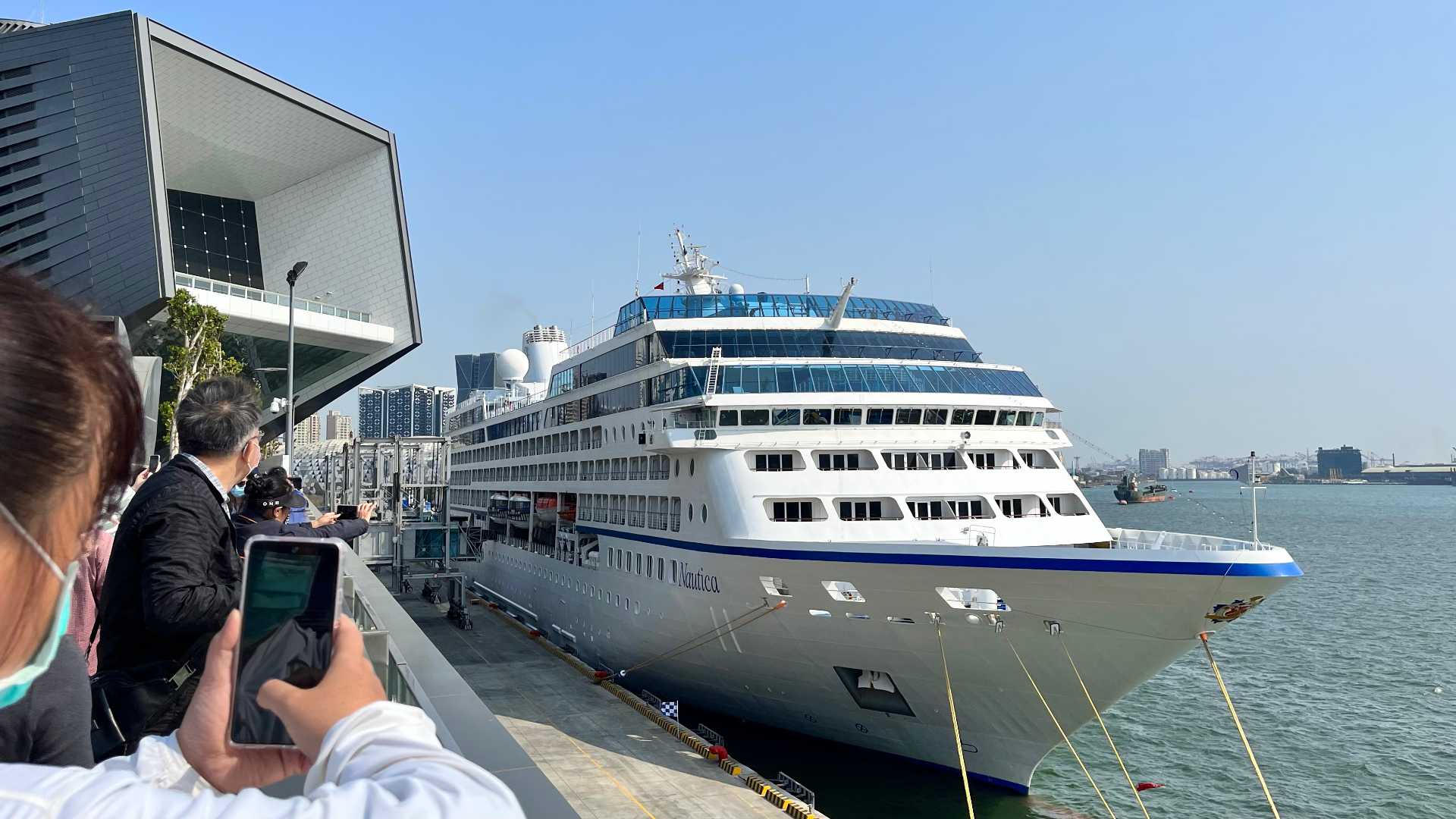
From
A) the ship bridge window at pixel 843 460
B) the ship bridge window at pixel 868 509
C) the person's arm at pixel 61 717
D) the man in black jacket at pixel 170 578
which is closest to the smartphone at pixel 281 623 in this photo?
the person's arm at pixel 61 717

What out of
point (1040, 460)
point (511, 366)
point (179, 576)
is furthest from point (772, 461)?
point (511, 366)

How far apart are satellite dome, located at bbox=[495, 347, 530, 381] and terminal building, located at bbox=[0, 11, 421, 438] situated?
28.8 ft

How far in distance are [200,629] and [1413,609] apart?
162ft

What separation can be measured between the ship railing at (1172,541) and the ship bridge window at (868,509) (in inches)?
160

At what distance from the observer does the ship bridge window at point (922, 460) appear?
1811 centimetres

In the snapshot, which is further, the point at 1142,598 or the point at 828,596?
the point at 828,596

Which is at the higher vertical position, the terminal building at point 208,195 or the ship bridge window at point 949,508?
the terminal building at point 208,195

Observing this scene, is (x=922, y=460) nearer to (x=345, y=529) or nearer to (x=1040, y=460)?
(x=1040, y=460)

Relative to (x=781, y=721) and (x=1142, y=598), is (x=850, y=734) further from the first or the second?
(x=1142, y=598)

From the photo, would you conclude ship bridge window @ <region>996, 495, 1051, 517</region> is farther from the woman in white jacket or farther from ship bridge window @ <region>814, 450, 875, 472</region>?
the woman in white jacket

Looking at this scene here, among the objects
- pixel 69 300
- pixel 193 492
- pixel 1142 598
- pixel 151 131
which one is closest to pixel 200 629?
pixel 193 492

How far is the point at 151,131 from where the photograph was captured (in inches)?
1539

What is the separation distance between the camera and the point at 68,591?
120cm

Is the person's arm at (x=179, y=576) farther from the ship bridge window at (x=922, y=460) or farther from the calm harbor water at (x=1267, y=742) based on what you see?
the ship bridge window at (x=922, y=460)
